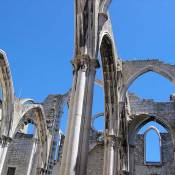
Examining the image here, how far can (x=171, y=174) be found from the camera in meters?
18.4

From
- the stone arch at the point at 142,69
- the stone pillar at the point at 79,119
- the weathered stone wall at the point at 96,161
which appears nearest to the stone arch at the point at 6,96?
the stone arch at the point at 142,69

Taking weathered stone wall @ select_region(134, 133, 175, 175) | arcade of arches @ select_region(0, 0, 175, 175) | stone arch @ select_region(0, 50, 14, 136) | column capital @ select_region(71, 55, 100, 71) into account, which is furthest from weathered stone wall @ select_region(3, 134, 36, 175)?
column capital @ select_region(71, 55, 100, 71)

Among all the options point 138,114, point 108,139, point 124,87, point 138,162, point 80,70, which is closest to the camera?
point 80,70

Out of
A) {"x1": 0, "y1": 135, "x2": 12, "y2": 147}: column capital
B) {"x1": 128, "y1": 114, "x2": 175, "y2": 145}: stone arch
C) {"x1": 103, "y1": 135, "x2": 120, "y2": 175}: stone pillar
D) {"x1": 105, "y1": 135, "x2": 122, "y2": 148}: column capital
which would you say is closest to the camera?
{"x1": 103, "y1": 135, "x2": 120, "y2": 175}: stone pillar

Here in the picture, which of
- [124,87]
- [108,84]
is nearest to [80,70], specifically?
[108,84]

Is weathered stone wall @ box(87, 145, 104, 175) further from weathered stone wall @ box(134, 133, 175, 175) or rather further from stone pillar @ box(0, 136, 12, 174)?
stone pillar @ box(0, 136, 12, 174)

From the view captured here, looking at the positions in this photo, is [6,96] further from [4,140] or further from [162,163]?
[162,163]

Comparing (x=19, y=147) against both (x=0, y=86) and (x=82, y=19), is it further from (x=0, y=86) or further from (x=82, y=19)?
(x=82, y=19)

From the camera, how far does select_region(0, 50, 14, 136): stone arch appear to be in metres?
15.0

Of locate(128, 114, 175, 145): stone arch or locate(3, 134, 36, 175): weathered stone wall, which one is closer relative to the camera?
locate(128, 114, 175, 145): stone arch


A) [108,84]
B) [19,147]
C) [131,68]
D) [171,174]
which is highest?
[131,68]

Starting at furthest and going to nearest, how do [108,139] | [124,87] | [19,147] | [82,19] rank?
[19,147] < [124,87] < [108,139] < [82,19]

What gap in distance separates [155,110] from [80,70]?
10.7 metres

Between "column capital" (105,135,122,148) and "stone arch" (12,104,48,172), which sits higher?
"stone arch" (12,104,48,172)
